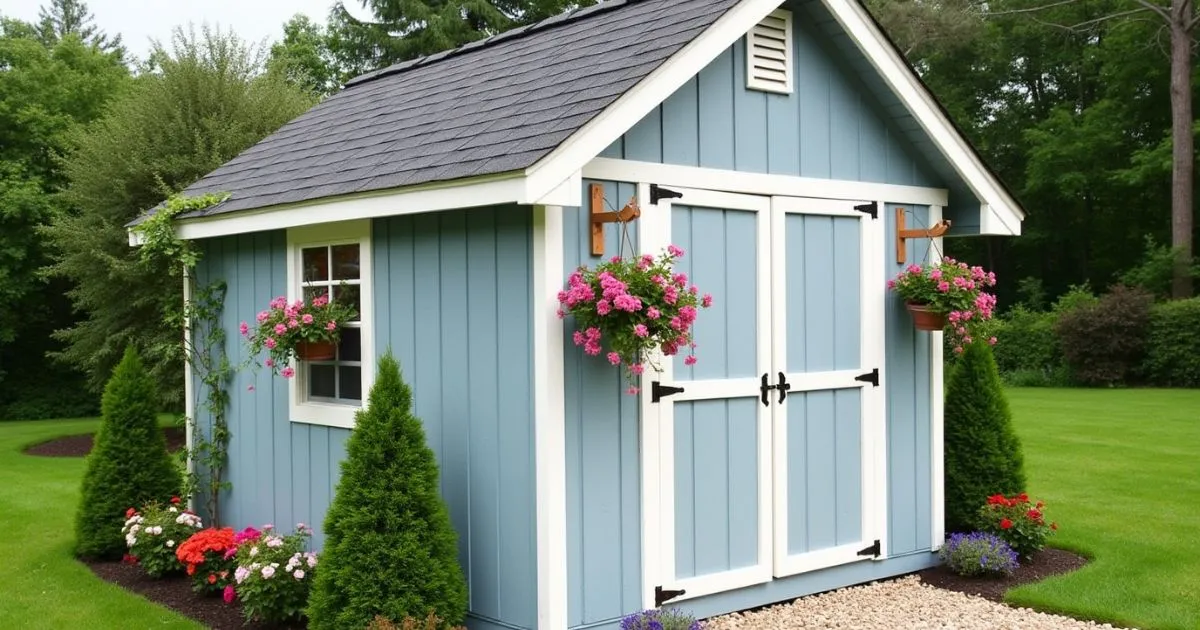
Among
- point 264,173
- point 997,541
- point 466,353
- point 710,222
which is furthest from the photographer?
point 264,173

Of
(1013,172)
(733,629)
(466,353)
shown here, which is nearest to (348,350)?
(466,353)

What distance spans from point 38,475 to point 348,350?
768 centimetres

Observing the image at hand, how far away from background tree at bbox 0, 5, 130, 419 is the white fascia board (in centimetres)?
1508

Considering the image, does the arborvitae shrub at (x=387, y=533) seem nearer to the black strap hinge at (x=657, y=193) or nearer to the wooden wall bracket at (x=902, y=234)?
the black strap hinge at (x=657, y=193)

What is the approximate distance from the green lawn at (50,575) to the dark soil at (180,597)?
0.30ft

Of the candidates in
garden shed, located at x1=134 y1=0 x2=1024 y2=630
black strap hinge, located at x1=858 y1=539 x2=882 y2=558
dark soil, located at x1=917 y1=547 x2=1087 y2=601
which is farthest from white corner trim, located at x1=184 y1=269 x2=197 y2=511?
dark soil, located at x1=917 y1=547 x2=1087 y2=601

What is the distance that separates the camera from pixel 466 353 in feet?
18.5

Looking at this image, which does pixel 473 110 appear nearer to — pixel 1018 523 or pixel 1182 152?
pixel 1018 523

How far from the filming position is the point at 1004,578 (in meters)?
6.97

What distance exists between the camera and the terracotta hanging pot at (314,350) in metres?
6.39

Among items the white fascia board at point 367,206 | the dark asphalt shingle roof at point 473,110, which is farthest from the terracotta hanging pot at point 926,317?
the white fascia board at point 367,206

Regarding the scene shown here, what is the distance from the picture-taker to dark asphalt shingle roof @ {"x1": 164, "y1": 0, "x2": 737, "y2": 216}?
541 cm

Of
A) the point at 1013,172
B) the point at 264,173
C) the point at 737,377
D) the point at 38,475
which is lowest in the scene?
the point at 38,475

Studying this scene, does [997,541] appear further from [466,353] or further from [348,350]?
[348,350]
